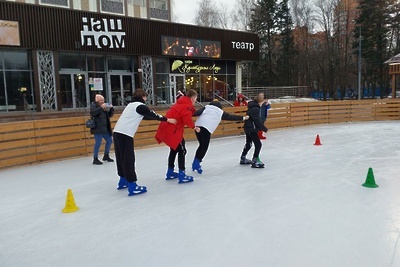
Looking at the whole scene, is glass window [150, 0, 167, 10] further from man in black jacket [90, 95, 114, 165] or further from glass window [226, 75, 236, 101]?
man in black jacket [90, 95, 114, 165]

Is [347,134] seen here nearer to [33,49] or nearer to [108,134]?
[108,134]

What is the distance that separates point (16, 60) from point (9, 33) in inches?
58.4

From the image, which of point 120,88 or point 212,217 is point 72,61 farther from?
point 212,217

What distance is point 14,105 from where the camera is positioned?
658 inches

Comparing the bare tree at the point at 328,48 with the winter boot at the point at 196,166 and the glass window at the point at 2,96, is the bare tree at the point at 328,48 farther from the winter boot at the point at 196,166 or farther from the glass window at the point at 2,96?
the winter boot at the point at 196,166

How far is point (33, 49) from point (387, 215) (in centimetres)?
1680

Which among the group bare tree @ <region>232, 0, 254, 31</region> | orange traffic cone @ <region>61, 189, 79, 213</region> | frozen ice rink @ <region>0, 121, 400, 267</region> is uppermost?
bare tree @ <region>232, 0, 254, 31</region>

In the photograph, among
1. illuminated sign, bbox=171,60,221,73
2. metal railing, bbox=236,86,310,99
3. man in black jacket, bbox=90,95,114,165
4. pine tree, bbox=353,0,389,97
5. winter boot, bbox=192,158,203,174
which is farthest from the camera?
pine tree, bbox=353,0,389,97

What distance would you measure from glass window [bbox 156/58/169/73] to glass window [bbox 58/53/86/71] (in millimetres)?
4829

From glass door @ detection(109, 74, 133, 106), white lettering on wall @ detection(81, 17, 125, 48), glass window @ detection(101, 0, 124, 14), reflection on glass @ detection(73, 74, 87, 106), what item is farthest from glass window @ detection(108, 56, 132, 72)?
glass window @ detection(101, 0, 124, 14)

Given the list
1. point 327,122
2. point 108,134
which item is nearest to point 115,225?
point 108,134

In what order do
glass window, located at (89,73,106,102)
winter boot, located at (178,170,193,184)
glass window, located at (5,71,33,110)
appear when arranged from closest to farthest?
winter boot, located at (178,170,193,184) < glass window, located at (5,71,33,110) < glass window, located at (89,73,106,102)

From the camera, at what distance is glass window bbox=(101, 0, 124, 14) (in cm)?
2208

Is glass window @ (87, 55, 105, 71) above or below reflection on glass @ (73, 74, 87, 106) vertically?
above
